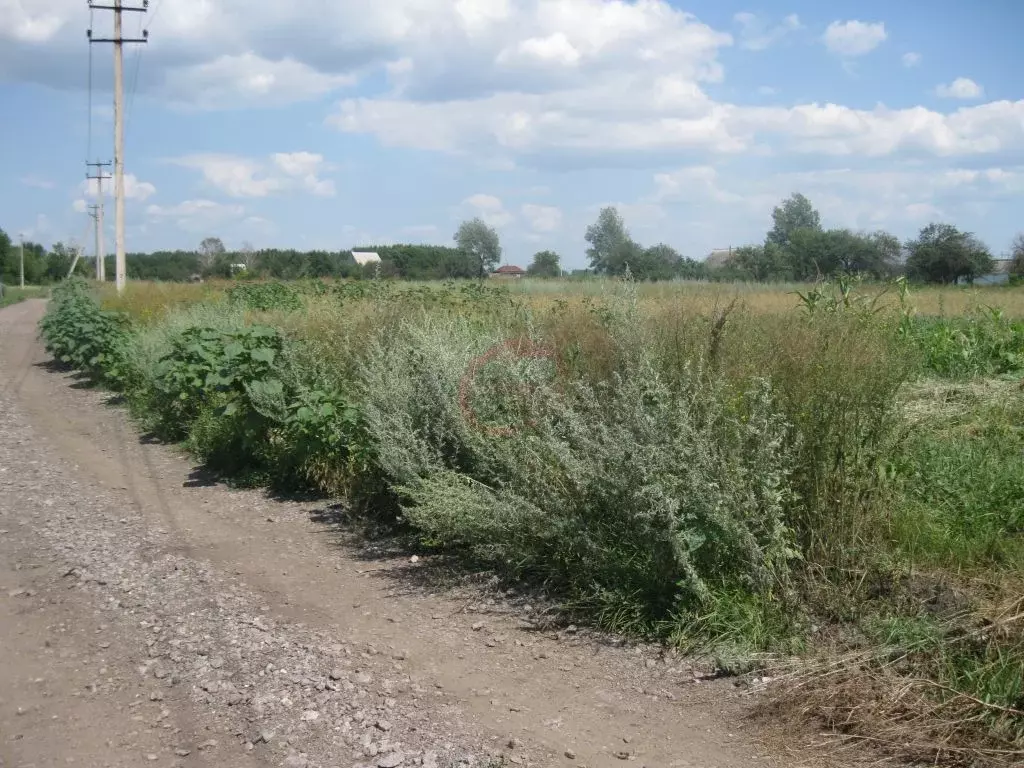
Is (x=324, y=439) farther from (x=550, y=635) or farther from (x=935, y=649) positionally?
(x=935, y=649)

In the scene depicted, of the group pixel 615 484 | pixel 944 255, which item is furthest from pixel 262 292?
pixel 615 484

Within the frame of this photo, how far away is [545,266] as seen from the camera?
1053 inches

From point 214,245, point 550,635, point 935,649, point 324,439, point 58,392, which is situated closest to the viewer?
point 935,649

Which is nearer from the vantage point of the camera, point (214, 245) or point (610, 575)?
point (610, 575)

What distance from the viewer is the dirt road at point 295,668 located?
424 centimetres

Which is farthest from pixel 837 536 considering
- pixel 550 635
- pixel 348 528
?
pixel 348 528

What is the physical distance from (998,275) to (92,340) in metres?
25.3

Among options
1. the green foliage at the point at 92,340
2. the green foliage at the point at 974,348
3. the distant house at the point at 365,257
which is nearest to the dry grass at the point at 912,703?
the green foliage at the point at 974,348

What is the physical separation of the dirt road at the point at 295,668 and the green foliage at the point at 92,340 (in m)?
9.65

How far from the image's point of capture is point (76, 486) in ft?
32.3

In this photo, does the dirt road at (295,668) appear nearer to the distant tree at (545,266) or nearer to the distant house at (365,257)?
the distant tree at (545,266)

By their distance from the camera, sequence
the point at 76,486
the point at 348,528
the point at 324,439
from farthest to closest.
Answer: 1. the point at 76,486
2. the point at 324,439
3. the point at 348,528

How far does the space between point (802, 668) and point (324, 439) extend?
5222 millimetres

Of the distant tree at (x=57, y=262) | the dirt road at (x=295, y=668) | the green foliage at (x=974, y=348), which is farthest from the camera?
the distant tree at (x=57, y=262)
